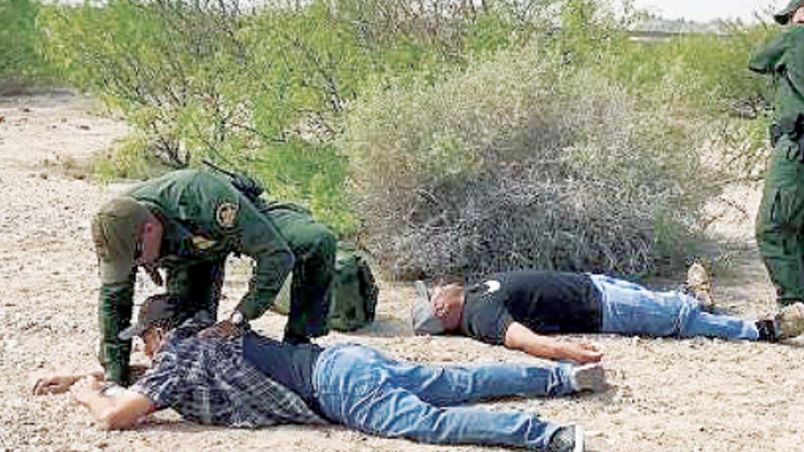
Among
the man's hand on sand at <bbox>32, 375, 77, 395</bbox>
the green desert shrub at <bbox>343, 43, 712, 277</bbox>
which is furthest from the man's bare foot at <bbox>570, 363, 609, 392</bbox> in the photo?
the green desert shrub at <bbox>343, 43, 712, 277</bbox>

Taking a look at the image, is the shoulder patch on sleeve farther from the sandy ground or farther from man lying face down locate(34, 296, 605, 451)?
the sandy ground

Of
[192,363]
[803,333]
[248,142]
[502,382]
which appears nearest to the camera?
[192,363]

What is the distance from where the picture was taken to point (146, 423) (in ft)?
16.7

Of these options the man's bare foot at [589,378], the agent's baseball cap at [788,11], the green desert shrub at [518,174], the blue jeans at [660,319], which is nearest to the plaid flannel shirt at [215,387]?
the man's bare foot at [589,378]

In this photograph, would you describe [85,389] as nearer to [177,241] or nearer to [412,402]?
[177,241]

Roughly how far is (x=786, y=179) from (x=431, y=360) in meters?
1.99

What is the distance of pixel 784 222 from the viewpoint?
674 centimetres

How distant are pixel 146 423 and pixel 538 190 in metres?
3.33

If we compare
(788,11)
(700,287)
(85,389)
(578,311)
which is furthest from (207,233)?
(788,11)

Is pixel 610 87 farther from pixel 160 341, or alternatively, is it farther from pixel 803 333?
pixel 160 341

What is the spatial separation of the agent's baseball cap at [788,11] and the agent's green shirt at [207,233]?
10.5 feet

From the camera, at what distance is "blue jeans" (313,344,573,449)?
4691 mm

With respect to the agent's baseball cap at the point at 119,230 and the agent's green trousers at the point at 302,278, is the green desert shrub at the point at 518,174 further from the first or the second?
the agent's baseball cap at the point at 119,230

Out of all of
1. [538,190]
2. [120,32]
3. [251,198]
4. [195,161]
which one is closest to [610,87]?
[538,190]
